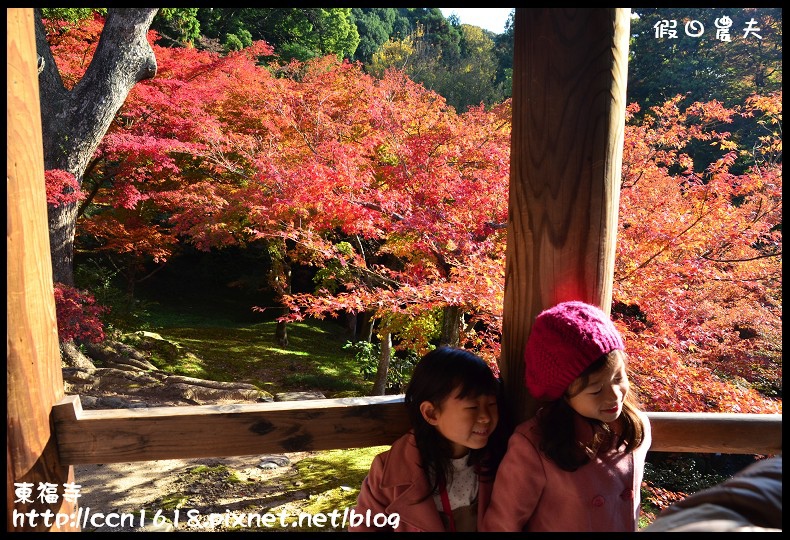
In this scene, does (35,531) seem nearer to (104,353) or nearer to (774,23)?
(104,353)

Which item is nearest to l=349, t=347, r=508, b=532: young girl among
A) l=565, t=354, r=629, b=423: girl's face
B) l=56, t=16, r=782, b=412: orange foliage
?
l=565, t=354, r=629, b=423: girl's face

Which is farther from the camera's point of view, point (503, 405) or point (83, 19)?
point (83, 19)

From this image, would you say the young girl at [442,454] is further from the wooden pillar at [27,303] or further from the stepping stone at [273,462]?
Result: the stepping stone at [273,462]

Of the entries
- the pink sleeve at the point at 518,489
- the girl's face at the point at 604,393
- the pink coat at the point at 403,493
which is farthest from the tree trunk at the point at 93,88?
the girl's face at the point at 604,393

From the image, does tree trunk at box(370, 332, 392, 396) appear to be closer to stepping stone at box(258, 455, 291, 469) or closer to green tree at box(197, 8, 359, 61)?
stepping stone at box(258, 455, 291, 469)

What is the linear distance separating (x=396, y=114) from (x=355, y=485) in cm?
374

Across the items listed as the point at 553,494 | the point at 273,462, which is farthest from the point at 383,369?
the point at 553,494

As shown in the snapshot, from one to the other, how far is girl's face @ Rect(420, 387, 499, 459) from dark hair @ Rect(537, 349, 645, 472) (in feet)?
0.44

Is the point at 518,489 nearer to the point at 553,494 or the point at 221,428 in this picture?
the point at 553,494

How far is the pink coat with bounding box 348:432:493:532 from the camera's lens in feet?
5.08

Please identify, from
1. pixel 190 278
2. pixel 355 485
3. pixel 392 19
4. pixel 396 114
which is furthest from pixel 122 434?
pixel 392 19

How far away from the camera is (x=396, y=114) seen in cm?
626

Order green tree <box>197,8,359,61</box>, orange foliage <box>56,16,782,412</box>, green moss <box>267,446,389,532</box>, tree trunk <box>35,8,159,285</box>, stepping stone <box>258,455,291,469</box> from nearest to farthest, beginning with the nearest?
green moss <box>267,446,389,532</box>
orange foliage <box>56,16,782,412</box>
stepping stone <box>258,455,291,469</box>
tree trunk <box>35,8,159,285</box>
green tree <box>197,8,359,61</box>

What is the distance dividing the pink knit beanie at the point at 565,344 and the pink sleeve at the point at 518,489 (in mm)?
155
